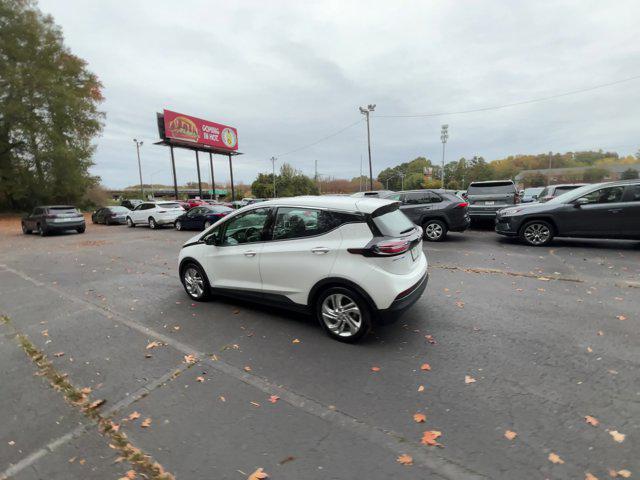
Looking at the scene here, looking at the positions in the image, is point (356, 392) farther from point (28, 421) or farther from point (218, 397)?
point (28, 421)

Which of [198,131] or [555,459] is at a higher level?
[198,131]

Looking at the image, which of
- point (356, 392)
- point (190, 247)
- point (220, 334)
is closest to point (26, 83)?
point (190, 247)

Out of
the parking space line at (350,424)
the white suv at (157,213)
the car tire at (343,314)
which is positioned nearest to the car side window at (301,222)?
the car tire at (343,314)

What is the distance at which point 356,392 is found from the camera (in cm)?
293

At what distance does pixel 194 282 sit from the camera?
5.41 m

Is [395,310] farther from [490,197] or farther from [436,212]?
[490,197]

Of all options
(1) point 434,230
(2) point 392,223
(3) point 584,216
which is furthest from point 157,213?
(3) point 584,216

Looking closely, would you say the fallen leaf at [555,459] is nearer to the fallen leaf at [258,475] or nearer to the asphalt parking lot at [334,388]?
the asphalt parking lot at [334,388]

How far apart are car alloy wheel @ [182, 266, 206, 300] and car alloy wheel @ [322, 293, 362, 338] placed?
7.58 ft

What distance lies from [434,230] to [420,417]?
8.59 metres

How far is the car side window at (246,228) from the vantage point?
446 centimetres

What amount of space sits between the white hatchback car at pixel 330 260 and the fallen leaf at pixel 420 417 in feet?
3.62

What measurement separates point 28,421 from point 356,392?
8.73 ft

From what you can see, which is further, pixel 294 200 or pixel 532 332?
pixel 294 200
